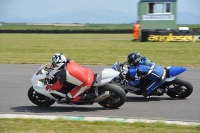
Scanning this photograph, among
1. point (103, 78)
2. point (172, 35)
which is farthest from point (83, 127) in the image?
point (172, 35)

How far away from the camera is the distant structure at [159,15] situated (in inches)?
1280

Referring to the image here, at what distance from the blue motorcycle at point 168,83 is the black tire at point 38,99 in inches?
64.2

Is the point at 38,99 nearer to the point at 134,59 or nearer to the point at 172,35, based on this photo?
the point at 134,59

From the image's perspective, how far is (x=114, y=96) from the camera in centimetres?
811

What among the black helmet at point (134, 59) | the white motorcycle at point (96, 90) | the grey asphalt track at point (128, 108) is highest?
the black helmet at point (134, 59)

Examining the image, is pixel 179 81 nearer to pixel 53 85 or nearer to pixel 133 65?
pixel 133 65

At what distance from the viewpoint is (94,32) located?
52188 millimetres

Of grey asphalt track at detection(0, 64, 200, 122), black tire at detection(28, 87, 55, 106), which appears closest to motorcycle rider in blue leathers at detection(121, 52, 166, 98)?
grey asphalt track at detection(0, 64, 200, 122)

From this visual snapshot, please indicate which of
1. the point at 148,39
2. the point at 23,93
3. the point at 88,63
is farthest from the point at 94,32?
the point at 23,93

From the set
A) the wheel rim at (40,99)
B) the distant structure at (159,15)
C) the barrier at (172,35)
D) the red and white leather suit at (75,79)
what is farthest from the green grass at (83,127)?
the distant structure at (159,15)

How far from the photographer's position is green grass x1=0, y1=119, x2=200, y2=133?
602 cm

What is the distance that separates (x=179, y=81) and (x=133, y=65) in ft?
3.62

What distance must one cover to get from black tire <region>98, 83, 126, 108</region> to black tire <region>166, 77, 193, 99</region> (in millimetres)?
1636

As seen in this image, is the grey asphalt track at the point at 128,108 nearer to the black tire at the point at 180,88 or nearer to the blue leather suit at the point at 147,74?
the black tire at the point at 180,88
